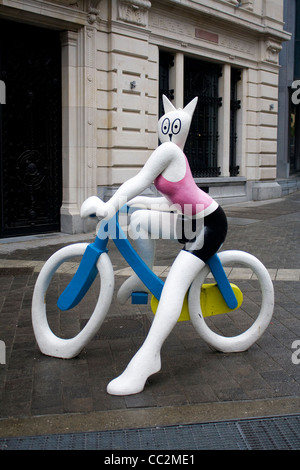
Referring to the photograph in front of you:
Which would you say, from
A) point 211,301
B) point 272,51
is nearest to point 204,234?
point 211,301

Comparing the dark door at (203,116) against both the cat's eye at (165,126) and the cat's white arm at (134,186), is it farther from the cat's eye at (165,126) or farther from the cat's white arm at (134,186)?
the cat's white arm at (134,186)

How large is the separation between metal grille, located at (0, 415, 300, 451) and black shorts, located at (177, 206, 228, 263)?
4.17 feet

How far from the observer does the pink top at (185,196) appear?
387 cm

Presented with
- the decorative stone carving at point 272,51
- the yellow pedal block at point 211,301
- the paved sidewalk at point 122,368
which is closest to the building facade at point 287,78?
the decorative stone carving at point 272,51

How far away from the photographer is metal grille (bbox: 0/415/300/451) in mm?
2854

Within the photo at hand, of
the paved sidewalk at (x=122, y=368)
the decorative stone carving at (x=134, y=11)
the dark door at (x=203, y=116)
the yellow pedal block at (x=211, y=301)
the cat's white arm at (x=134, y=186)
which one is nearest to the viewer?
the paved sidewalk at (x=122, y=368)

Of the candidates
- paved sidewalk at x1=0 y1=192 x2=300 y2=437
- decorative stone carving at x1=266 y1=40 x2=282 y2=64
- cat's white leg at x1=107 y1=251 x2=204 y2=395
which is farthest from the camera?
decorative stone carving at x1=266 y1=40 x2=282 y2=64

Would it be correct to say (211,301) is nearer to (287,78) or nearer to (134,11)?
(134,11)

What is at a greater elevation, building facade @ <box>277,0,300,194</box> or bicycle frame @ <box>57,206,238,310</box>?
building facade @ <box>277,0,300,194</box>

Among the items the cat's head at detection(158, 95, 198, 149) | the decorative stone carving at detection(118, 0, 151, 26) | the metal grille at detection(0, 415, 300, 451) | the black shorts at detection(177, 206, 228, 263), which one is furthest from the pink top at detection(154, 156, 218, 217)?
the decorative stone carving at detection(118, 0, 151, 26)

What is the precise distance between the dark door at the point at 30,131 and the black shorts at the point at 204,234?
22.1ft

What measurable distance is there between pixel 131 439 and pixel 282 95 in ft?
69.8

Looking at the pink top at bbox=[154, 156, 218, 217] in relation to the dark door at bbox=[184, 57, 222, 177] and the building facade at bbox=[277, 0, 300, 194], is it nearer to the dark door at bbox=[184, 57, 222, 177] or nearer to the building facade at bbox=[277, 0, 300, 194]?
the dark door at bbox=[184, 57, 222, 177]

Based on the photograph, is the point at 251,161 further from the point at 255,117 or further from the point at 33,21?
the point at 33,21
